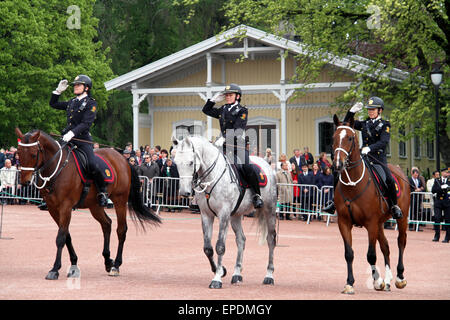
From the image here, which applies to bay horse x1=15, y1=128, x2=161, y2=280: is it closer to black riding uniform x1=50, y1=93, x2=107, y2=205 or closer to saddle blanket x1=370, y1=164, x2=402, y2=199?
black riding uniform x1=50, y1=93, x2=107, y2=205

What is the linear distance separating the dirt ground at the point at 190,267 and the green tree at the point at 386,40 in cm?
745

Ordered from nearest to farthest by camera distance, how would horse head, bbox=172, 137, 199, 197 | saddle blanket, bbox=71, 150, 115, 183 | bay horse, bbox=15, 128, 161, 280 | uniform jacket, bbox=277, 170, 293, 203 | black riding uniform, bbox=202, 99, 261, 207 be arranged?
horse head, bbox=172, 137, 199, 197 → bay horse, bbox=15, 128, 161, 280 → black riding uniform, bbox=202, 99, 261, 207 → saddle blanket, bbox=71, 150, 115, 183 → uniform jacket, bbox=277, 170, 293, 203

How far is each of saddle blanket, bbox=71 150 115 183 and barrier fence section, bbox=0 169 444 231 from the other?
1131 cm

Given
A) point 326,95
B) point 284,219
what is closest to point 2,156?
point 284,219

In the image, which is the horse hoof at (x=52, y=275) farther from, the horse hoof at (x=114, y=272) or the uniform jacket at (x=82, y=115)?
the uniform jacket at (x=82, y=115)

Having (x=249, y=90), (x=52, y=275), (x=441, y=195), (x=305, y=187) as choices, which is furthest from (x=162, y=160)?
(x=52, y=275)

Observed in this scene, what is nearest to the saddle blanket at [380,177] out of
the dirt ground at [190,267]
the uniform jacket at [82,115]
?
the dirt ground at [190,267]

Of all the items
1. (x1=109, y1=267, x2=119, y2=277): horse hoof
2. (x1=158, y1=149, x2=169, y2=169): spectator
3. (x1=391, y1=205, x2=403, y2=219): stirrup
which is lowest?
(x1=109, y1=267, x2=119, y2=277): horse hoof

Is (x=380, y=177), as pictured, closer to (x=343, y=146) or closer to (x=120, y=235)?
(x=343, y=146)

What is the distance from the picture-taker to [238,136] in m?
13.4

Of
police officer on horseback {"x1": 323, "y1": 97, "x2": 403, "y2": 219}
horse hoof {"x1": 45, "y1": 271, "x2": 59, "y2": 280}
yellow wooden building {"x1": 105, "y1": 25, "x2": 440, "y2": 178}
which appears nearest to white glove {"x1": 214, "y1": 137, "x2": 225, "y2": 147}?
police officer on horseback {"x1": 323, "y1": 97, "x2": 403, "y2": 219}

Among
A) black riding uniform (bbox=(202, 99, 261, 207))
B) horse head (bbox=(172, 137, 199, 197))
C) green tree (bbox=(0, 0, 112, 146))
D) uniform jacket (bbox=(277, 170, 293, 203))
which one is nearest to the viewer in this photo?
horse head (bbox=(172, 137, 199, 197))

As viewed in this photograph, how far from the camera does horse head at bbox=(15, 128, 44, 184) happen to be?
12984 mm

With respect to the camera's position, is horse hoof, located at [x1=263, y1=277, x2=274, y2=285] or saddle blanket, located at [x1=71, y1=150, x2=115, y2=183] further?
saddle blanket, located at [x1=71, y1=150, x2=115, y2=183]
